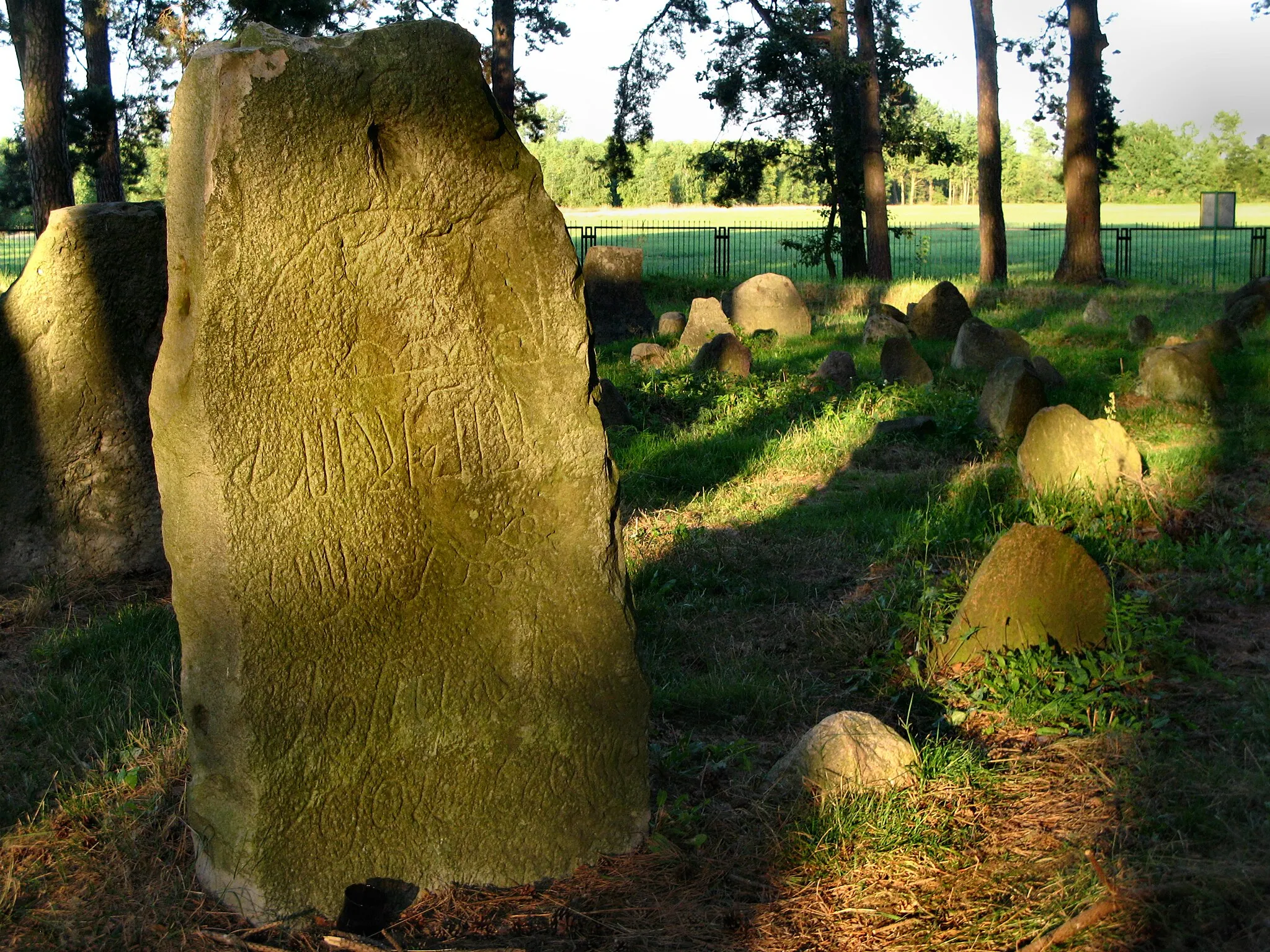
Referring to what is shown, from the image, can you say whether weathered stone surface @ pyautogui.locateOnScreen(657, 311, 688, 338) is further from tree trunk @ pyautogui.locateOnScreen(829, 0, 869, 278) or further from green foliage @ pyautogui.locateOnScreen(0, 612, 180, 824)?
green foliage @ pyautogui.locateOnScreen(0, 612, 180, 824)

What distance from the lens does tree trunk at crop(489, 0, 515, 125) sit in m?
20.8

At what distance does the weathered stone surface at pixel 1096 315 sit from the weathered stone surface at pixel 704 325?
4220 millimetres

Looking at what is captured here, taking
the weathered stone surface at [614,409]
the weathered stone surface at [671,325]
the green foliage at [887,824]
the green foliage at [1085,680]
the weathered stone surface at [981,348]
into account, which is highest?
the weathered stone surface at [671,325]

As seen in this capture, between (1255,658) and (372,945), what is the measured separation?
133 inches

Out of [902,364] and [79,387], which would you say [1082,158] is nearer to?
[902,364]

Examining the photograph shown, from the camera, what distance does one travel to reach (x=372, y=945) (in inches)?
107

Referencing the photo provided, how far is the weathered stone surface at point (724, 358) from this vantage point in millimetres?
10969

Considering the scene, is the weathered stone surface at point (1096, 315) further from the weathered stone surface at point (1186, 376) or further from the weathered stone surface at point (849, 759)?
the weathered stone surface at point (849, 759)

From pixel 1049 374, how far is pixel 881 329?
3.64 metres

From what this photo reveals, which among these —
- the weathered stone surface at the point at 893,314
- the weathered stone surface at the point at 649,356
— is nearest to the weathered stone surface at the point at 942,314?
the weathered stone surface at the point at 893,314

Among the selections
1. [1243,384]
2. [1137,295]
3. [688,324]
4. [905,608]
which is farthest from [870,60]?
[905,608]

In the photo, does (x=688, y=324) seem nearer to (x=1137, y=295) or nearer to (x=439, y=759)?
(x=1137, y=295)

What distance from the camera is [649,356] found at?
Answer: 11867 millimetres

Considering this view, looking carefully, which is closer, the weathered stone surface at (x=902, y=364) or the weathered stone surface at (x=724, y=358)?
the weathered stone surface at (x=902, y=364)
